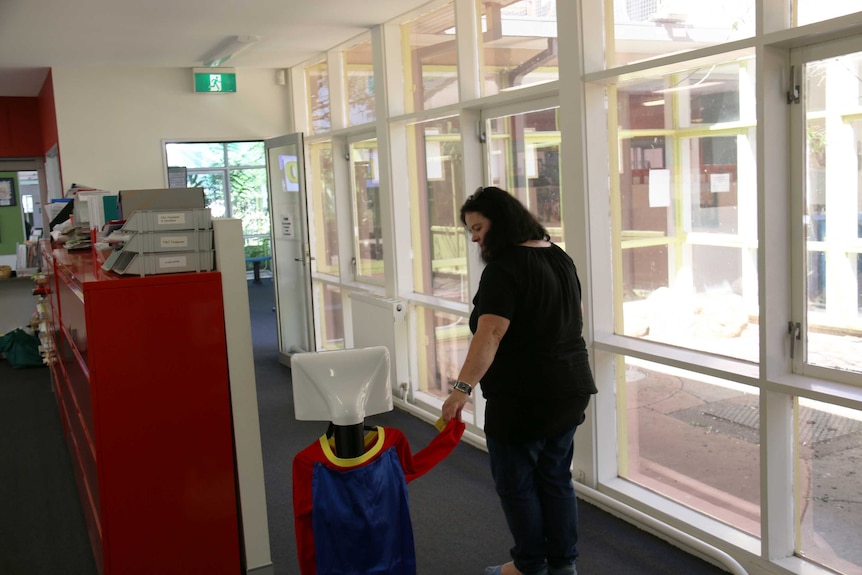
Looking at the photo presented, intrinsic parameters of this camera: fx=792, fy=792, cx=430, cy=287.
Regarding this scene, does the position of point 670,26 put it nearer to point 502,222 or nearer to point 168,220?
point 502,222

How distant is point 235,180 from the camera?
14.7 m

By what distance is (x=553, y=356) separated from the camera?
2.77m

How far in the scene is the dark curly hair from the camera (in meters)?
2.80

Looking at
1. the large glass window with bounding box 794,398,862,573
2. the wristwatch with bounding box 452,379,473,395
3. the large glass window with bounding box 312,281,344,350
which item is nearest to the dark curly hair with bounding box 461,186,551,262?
the wristwatch with bounding box 452,379,473,395

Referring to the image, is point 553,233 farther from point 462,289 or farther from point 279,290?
point 279,290

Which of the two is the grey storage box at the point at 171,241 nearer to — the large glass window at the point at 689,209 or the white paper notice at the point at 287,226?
the large glass window at the point at 689,209

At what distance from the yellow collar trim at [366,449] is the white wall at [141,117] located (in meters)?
6.41

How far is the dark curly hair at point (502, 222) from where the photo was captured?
9.20 feet

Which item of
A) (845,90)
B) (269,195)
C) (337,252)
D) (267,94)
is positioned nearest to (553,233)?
(845,90)

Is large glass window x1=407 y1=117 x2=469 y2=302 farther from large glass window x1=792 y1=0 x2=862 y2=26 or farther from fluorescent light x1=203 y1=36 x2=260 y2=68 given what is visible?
large glass window x1=792 y1=0 x2=862 y2=26

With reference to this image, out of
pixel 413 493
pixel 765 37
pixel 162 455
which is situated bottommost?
Answer: pixel 413 493

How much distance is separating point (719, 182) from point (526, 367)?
1.24 metres

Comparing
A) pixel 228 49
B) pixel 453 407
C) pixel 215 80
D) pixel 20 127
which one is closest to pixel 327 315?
pixel 215 80

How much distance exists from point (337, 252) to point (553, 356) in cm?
508
